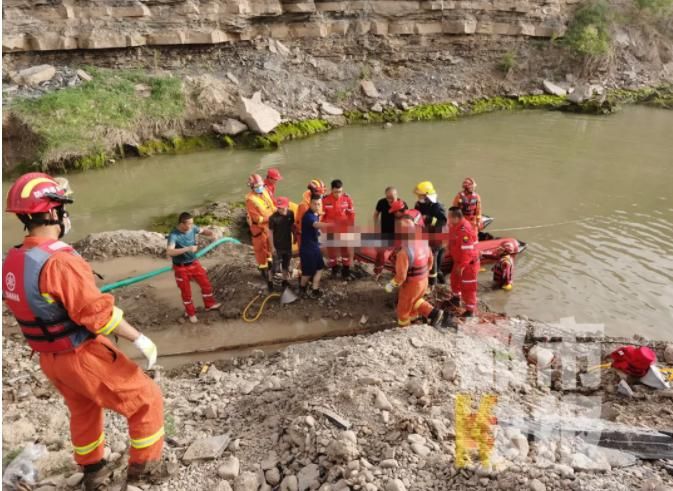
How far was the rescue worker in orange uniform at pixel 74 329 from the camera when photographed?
3004mm

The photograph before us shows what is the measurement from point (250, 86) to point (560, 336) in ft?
52.1

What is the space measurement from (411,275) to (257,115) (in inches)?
497

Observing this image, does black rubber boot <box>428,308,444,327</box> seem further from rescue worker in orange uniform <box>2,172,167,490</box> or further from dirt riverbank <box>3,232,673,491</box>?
rescue worker in orange uniform <box>2,172,167,490</box>

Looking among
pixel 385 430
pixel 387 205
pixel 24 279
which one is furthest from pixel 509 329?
pixel 24 279

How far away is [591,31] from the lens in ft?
75.2

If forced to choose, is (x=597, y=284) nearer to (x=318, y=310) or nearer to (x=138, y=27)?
(x=318, y=310)

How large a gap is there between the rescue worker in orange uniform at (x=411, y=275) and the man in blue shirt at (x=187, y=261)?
2.66 meters

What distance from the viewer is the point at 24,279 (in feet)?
9.86

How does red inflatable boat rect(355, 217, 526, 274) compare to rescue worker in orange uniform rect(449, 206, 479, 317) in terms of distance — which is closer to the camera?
rescue worker in orange uniform rect(449, 206, 479, 317)

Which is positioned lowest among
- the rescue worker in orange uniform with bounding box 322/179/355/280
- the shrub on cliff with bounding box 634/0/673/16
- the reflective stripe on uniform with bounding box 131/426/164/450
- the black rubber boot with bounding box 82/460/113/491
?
the black rubber boot with bounding box 82/460/113/491

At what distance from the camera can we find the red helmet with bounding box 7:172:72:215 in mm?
3080

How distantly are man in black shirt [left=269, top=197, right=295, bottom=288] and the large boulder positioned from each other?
1045 centimetres

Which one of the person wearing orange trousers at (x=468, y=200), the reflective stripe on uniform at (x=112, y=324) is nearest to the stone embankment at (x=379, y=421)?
the reflective stripe on uniform at (x=112, y=324)

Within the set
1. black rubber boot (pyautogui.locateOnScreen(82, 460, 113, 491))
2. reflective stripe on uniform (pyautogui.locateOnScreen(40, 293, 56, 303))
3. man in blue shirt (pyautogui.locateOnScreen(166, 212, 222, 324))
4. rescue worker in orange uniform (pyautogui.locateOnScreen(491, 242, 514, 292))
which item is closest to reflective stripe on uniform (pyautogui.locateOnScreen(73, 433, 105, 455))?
black rubber boot (pyautogui.locateOnScreen(82, 460, 113, 491))
